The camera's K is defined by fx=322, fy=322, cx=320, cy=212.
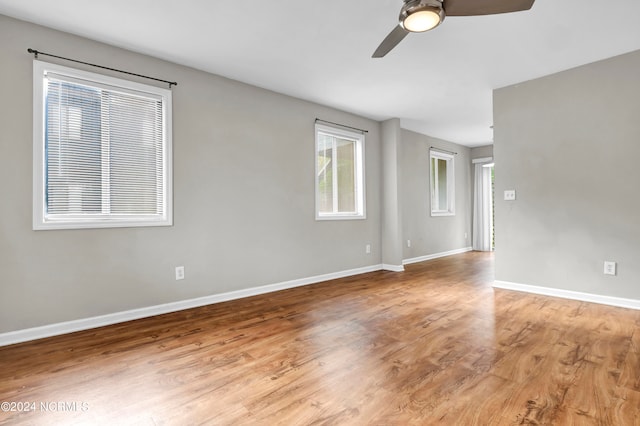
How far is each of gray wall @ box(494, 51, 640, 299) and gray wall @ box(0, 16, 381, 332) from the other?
84.8 inches

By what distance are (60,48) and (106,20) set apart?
1.69 ft

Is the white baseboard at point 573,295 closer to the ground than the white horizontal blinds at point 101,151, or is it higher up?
closer to the ground

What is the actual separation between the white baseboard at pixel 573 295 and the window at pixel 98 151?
4.04m

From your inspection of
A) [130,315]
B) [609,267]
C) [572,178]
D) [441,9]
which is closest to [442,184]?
[572,178]

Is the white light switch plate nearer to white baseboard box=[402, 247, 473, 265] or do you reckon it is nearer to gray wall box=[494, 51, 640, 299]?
gray wall box=[494, 51, 640, 299]

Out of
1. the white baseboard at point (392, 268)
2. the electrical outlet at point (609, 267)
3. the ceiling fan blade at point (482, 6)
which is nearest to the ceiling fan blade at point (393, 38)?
the ceiling fan blade at point (482, 6)

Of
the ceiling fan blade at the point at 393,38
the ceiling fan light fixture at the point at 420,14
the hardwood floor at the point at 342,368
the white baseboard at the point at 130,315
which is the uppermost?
the ceiling fan blade at the point at 393,38

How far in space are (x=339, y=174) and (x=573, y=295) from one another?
3.26m

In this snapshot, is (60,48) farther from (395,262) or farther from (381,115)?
(395,262)

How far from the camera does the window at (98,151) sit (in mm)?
2611

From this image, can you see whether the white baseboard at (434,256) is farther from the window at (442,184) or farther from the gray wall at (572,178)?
the gray wall at (572,178)

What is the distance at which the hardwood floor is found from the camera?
5.10 feet

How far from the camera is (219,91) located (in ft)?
11.8

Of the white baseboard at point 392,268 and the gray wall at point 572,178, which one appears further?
the white baseboard at point 392,268
